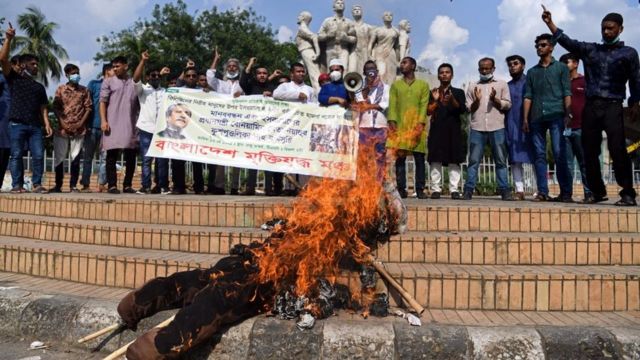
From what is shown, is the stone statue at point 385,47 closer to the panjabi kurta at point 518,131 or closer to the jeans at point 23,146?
the panjabi kurta at point 518,131

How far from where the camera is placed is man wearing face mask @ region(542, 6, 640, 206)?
5789 mm

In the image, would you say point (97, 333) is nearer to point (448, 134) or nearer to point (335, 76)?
point (335, 76)

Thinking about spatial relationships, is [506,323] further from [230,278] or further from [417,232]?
[230,278]

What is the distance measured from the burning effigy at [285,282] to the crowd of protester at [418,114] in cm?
230

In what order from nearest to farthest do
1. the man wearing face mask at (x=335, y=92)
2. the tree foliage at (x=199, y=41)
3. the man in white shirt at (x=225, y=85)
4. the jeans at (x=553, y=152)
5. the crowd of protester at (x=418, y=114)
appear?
1. the crowd of protester at (x=418, y=114)
2. the jeans at (x=553, y=152)
3. the man wearing face mask at (x=335, y=92)
4. the man in white shirt at (x=225, y=85)
5. the tree foliage at (x=199, y=41)

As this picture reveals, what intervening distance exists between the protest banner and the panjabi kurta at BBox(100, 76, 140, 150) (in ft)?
3.56

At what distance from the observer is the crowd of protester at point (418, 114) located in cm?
598

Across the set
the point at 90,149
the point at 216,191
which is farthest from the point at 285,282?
the point at 90,149

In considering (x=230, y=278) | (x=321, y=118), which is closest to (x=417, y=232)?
(x=230, y=278)

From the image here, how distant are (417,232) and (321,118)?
269 cm

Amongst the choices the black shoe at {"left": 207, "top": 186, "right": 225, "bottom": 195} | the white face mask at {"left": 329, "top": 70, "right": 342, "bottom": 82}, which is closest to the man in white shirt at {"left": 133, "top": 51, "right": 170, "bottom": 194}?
the black shoe at {"left": 207, "top": 186, "right": 225, "bottom": 195}

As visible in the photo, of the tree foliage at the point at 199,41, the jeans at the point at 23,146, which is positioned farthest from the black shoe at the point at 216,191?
the tree foliage at the point at 199,41

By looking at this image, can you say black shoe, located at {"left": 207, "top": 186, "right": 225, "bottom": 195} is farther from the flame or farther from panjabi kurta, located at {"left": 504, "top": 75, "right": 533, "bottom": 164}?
panjabi kurta, located at {"left": 504, "top": 75, "right": 533, "bottom": 164}

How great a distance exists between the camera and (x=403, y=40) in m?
13.0
